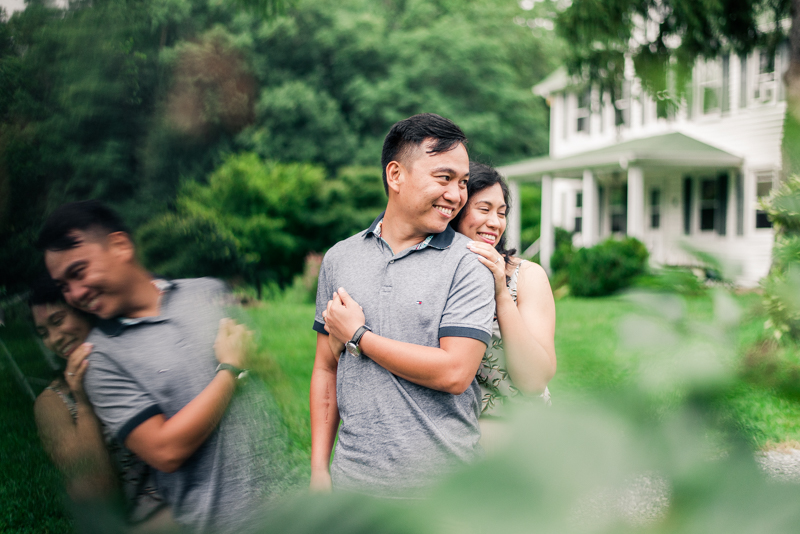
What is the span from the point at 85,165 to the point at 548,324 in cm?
172

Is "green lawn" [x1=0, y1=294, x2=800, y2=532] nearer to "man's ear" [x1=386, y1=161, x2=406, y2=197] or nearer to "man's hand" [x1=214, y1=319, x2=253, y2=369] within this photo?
"man's hand" [x1=214, y1=319, x2=253, y2=369]

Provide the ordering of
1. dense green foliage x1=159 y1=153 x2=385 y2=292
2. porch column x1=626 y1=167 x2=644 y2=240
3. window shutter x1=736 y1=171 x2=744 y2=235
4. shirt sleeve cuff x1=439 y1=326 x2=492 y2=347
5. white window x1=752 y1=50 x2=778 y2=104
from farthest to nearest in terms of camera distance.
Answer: porch column x1=626 y1=167 x2=644 y2=240 < window shutter x1=736 y1=171 x2=744 y2=235 < dense green foliage x1=159 y1=153 x2=385 y2=292 < shirt sleeve cuff x1=439 y1=326 x2=492 y2=347 < white window x1=752 y1=50 x2=778 y2=104

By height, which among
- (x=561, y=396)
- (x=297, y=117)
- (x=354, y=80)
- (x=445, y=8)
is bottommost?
(x=561, y=396)

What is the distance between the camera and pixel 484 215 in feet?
7.41

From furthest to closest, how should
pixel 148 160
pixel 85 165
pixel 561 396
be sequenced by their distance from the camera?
pixel 148 160, pixel 85 165, pixel 561 396

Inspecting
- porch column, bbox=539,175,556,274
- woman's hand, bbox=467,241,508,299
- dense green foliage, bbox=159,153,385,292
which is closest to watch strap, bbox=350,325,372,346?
woman's hand, bbox=467,241,508,299

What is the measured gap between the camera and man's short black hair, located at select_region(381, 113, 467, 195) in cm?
189

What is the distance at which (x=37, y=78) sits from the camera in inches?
73.6

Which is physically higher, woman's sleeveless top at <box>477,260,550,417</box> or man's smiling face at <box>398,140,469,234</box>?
man's smiling face at <box>398,140,469,234</box>

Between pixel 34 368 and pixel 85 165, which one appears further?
pixel 85 165

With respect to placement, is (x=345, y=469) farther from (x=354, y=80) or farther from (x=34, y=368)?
(x=354, y=80)

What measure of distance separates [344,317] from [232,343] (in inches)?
12.3

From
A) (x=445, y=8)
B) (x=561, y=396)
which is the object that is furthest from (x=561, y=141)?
(x=561, y=396)

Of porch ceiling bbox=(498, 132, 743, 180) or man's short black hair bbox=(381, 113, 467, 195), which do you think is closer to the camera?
man's short black hair bbox=(381, 113, 467, 195)
